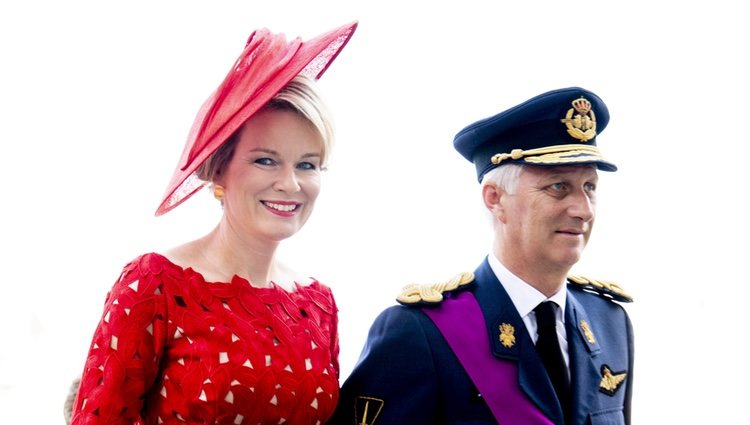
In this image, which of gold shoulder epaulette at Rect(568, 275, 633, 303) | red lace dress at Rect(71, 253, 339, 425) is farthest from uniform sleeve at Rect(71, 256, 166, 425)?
gold shoulder epaulette at Rect(568, 275, 633, 303)

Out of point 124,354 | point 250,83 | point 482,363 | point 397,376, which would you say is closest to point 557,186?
point 482,363

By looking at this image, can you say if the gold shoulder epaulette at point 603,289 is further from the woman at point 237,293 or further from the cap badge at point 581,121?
the woman at point 237,293

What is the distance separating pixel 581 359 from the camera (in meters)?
2.02

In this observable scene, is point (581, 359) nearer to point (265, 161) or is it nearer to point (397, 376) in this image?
point (397, 376)

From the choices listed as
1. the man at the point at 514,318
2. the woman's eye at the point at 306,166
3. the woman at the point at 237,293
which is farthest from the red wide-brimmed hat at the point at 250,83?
the man at the point at 514,318

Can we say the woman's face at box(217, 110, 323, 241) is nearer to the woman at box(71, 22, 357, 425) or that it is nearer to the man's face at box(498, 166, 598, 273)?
the woman at box(71, 22, 357, 425)

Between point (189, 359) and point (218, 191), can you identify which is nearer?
point (189, 359)

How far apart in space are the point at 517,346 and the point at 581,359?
162 millimetres

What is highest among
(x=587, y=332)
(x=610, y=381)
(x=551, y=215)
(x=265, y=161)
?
(x=265, y=161)

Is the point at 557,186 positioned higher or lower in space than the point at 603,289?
higher

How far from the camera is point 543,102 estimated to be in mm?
1997

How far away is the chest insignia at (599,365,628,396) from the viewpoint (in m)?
2.05

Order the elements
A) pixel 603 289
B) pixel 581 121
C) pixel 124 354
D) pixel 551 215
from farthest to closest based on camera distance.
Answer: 1. pixel 603 289
2. pixel 581 121
3. pixel 551 215
4. pixel 124 354

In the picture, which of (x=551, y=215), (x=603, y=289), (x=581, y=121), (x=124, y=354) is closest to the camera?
(x=124, y=354)
